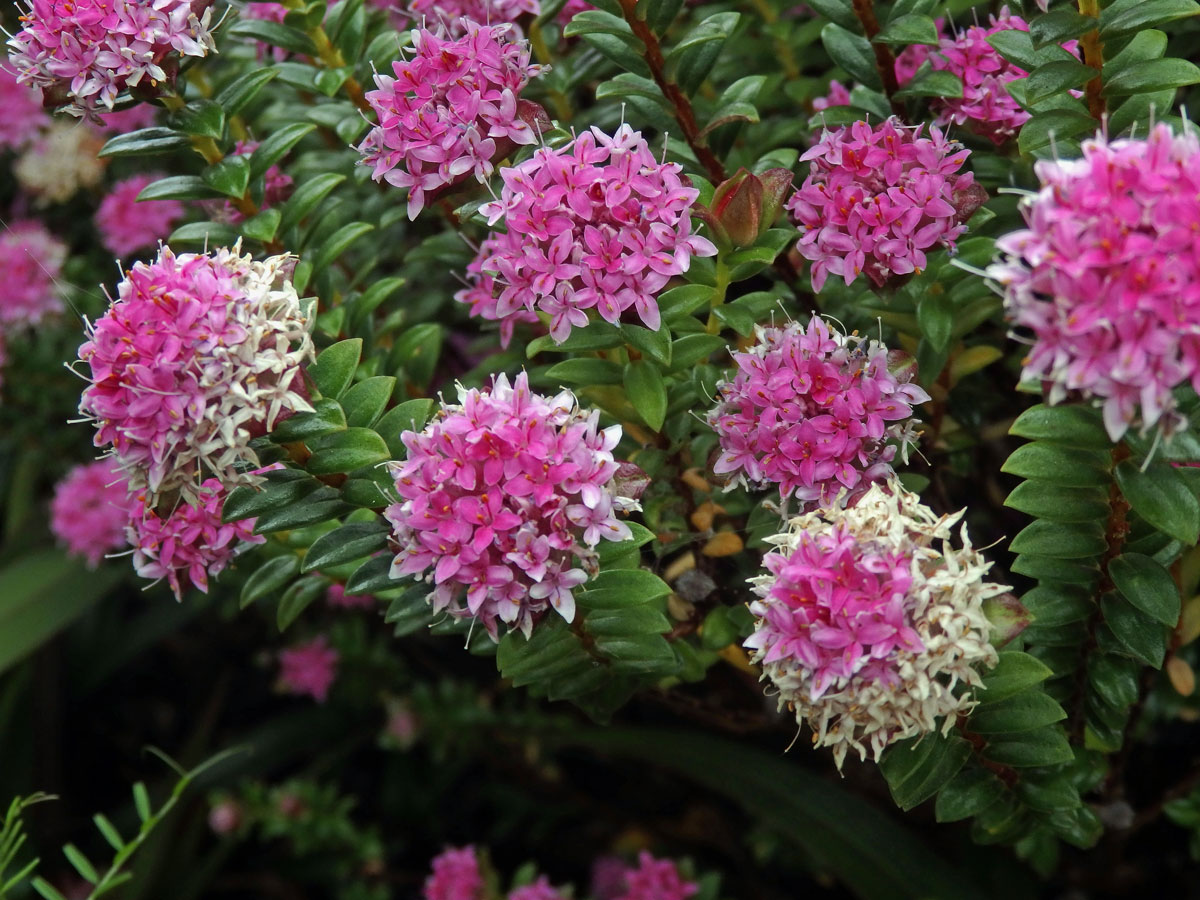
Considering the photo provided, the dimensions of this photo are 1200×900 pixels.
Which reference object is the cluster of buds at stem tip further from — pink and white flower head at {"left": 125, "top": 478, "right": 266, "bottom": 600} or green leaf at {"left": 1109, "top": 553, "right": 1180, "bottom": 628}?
pink and white flower head at {"left": 125, "top": 478, "right": 266, "bottom": 600}

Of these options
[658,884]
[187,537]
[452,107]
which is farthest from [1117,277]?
[658,884]

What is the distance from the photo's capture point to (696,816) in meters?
2.34

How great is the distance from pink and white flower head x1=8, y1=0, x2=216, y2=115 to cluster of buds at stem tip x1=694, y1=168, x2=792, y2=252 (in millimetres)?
626

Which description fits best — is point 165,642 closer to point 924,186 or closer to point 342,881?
point 342,881

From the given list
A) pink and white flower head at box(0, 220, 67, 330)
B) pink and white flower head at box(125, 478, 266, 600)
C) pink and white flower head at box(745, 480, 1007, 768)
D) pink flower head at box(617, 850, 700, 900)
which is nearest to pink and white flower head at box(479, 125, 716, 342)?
pink and white flower head at box(745, 480, 1007, 768)

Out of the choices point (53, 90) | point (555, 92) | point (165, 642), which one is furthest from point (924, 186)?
point (165, 642)

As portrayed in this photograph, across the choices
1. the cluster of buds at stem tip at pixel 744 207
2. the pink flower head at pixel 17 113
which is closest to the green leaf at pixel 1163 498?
the cluster of buds at stem tip at pixel 744 207

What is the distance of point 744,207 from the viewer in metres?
1.21

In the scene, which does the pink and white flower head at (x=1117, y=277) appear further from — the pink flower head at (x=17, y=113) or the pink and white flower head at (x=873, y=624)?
the pink flower head at (x=17, y=113)

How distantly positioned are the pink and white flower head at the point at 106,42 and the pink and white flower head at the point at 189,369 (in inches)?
12.7

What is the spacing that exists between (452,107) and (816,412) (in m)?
0.54

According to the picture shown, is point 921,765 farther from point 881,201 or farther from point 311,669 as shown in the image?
point 311,669

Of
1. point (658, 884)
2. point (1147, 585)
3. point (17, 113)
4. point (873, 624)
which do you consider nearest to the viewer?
point (873, 624)

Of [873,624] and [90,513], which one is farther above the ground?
[873,624]
